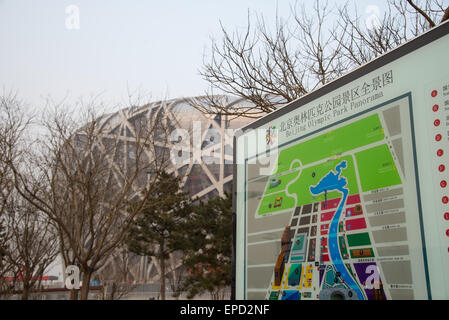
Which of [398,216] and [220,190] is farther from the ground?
[220,190]

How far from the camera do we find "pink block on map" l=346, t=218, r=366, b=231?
1601 millimetres

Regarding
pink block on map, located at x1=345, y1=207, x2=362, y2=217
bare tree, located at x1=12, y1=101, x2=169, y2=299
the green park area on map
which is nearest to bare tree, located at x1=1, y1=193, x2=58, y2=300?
bare tree, located at x1=12, y1=101, x2=169, y2=299

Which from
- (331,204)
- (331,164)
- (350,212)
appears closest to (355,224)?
(350,212)

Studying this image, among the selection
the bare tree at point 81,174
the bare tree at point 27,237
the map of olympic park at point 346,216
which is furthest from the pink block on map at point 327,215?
the bare tree at point 27,237

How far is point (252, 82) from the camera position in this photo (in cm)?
670

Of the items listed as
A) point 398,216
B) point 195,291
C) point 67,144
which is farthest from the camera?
point 195,291

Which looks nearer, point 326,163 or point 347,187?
point 347,187

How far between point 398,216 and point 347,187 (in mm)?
268

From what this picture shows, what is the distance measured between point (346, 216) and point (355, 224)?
0.06 metres

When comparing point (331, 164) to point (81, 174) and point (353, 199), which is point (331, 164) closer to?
point (353, 199)

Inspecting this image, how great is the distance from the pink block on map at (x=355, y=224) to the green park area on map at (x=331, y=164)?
0.37 ft

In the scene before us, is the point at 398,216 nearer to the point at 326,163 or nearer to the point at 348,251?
the point at 348,251

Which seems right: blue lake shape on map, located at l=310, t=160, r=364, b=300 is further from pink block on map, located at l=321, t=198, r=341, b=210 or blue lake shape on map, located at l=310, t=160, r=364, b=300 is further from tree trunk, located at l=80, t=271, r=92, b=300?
tree trunk, located at l=80, t=271, r=92, b=300
